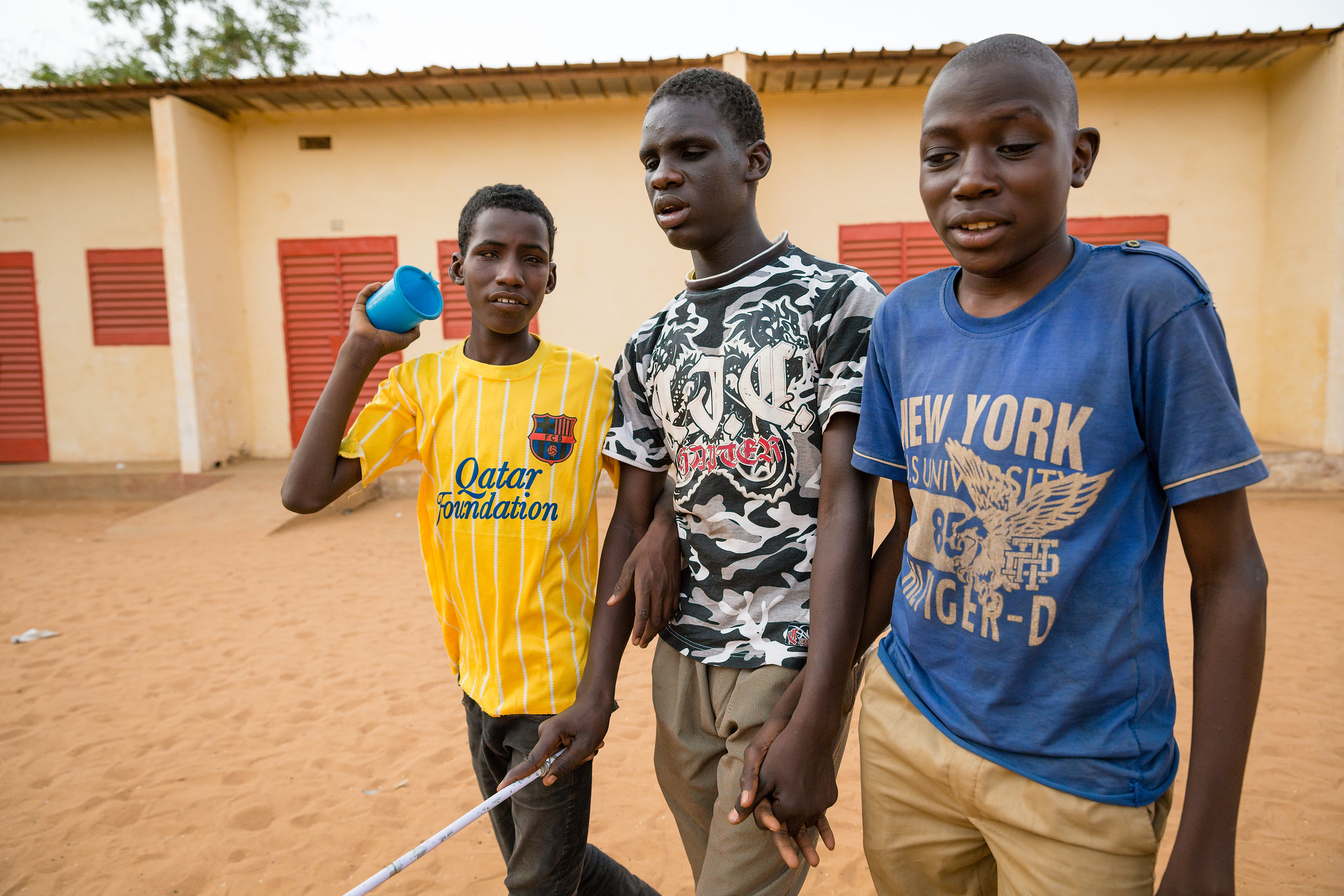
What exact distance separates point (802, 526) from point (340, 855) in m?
2.17

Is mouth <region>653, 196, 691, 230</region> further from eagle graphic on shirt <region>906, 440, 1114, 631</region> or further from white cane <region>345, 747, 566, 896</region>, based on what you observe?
white cane <region>345, 747, 566, 896</region>

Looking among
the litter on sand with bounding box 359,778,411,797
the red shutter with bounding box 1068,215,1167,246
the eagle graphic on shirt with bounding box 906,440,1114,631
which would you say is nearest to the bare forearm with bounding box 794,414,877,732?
the eagle graphic on shirt with bounding box 906,440,1114,631

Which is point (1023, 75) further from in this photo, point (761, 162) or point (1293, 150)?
point (1293, 150)

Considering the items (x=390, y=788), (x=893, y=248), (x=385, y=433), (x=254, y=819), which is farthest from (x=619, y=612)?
(x=893, y=248)

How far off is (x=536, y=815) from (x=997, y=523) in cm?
114

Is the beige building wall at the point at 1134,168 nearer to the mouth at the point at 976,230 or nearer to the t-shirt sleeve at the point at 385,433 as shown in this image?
the t-shirt sleeve at the point at 385,433

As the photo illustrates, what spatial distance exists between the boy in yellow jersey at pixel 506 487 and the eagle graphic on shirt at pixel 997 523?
0.59m

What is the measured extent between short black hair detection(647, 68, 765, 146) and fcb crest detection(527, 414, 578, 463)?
2.27ft

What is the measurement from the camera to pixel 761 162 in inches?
61.9

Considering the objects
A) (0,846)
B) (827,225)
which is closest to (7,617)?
(0,846)

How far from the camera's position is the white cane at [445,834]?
44.2 inches

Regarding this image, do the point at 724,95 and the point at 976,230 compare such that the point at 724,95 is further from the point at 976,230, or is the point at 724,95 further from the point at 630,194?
the point at 630,194

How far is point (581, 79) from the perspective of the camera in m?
7.66

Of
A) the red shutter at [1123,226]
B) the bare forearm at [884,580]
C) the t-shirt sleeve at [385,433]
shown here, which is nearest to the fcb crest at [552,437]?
the t-shirt sleeve at [385,433]
